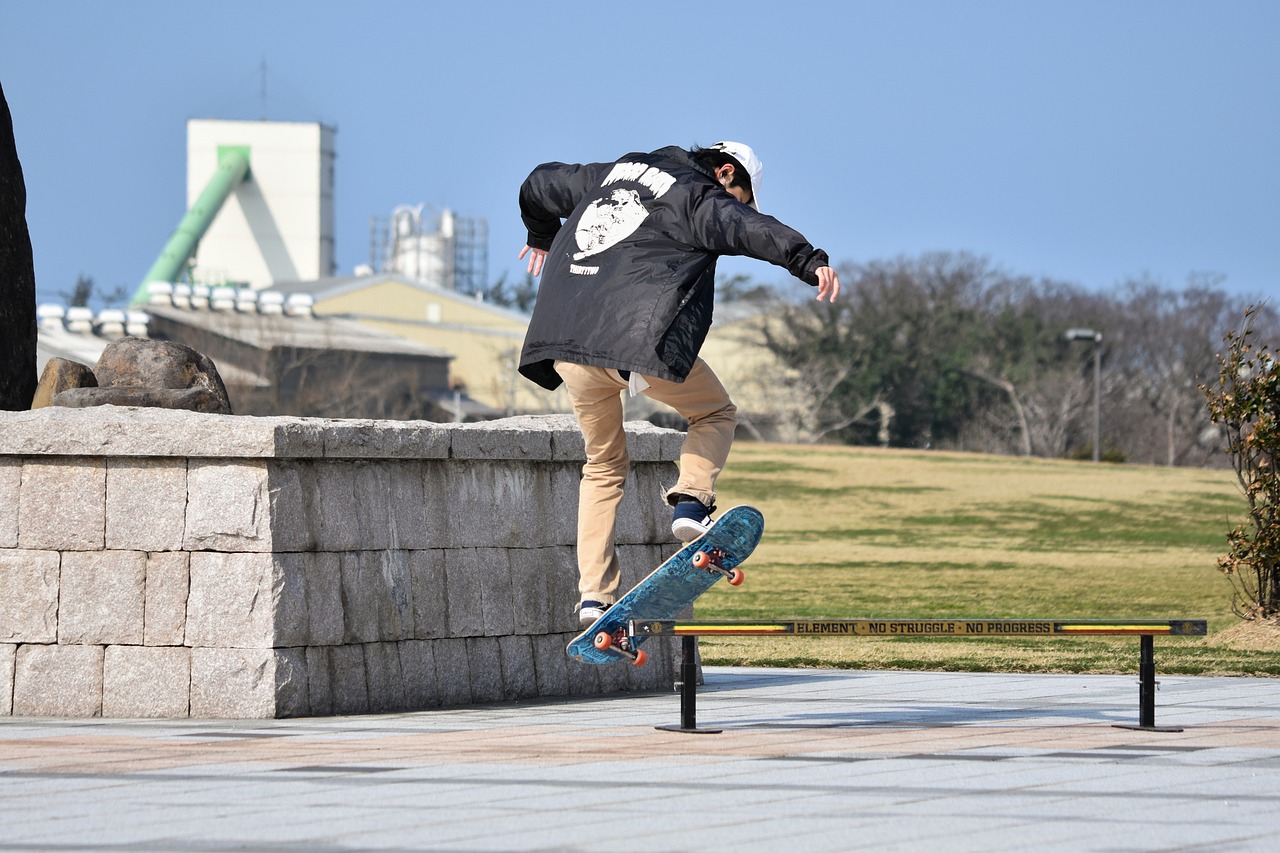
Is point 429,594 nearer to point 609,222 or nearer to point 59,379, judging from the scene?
point 609,222

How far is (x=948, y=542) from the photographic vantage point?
98.7ft

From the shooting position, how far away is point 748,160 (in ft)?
23.5

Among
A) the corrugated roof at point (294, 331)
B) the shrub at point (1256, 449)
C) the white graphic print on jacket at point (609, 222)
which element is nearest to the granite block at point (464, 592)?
the white graphic print on jacket at point (609, 222)

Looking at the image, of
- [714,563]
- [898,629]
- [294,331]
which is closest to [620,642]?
[714,563]

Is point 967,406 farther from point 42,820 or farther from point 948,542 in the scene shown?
point 42,820

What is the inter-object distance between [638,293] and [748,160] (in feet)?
2.84

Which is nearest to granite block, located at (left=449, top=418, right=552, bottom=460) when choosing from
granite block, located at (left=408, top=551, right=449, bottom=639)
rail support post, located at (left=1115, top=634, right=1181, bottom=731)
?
granite block, located at (left=408, top=551, right=449, bottom=639)

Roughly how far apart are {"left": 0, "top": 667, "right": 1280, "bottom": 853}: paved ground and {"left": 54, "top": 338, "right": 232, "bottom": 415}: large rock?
2.09 m

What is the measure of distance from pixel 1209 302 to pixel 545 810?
7556 centimetres

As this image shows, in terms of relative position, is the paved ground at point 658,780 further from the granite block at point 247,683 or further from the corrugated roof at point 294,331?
the corrugated roof at point 294,331

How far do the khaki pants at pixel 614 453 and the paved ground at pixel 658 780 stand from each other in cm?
70

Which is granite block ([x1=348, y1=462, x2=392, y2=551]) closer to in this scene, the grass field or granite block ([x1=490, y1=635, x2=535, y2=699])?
granite block ([x1=490, y1=635, x2=535, y2=699])

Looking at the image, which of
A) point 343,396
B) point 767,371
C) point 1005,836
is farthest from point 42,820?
point 767,371

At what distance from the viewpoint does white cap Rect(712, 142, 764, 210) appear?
7141mm
